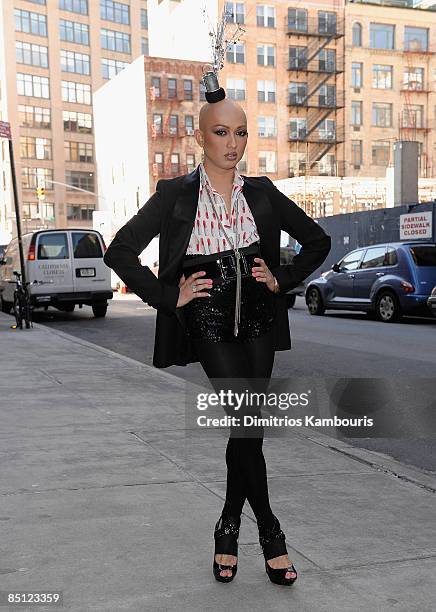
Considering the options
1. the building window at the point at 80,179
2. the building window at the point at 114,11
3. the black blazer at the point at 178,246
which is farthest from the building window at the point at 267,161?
the black blazer at the point at 178,246

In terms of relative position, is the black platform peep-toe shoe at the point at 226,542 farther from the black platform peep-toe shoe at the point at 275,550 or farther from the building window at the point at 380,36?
the building window at the point at 380,36

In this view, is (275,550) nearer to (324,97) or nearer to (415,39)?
(324,97)

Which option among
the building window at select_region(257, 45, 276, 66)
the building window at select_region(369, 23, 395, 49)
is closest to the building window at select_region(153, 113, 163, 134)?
the building window at select_region(257, 45, 276, 66)

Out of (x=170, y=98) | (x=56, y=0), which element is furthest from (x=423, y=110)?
(x=56, y=0)

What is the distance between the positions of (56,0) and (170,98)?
3563 cm

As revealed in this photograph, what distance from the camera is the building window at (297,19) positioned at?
5156 cm

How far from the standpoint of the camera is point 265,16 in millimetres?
50656

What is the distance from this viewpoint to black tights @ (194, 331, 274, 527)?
284cm

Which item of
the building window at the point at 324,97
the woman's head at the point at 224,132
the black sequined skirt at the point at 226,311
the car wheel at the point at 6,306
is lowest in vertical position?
the car wheel at the point at 6,306

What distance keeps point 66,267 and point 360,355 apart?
30.6ft

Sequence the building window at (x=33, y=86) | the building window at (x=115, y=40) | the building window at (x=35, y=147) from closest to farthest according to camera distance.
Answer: the building window at (x=35, y=147), the building window at (x=33, y=86), the building window at (x=115, y=40)

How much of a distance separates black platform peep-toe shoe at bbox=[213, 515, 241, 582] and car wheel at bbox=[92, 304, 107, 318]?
50.1ft

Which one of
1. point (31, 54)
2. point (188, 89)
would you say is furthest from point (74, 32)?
point (188, 89)

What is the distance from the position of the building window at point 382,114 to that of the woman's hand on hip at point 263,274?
5442cm
